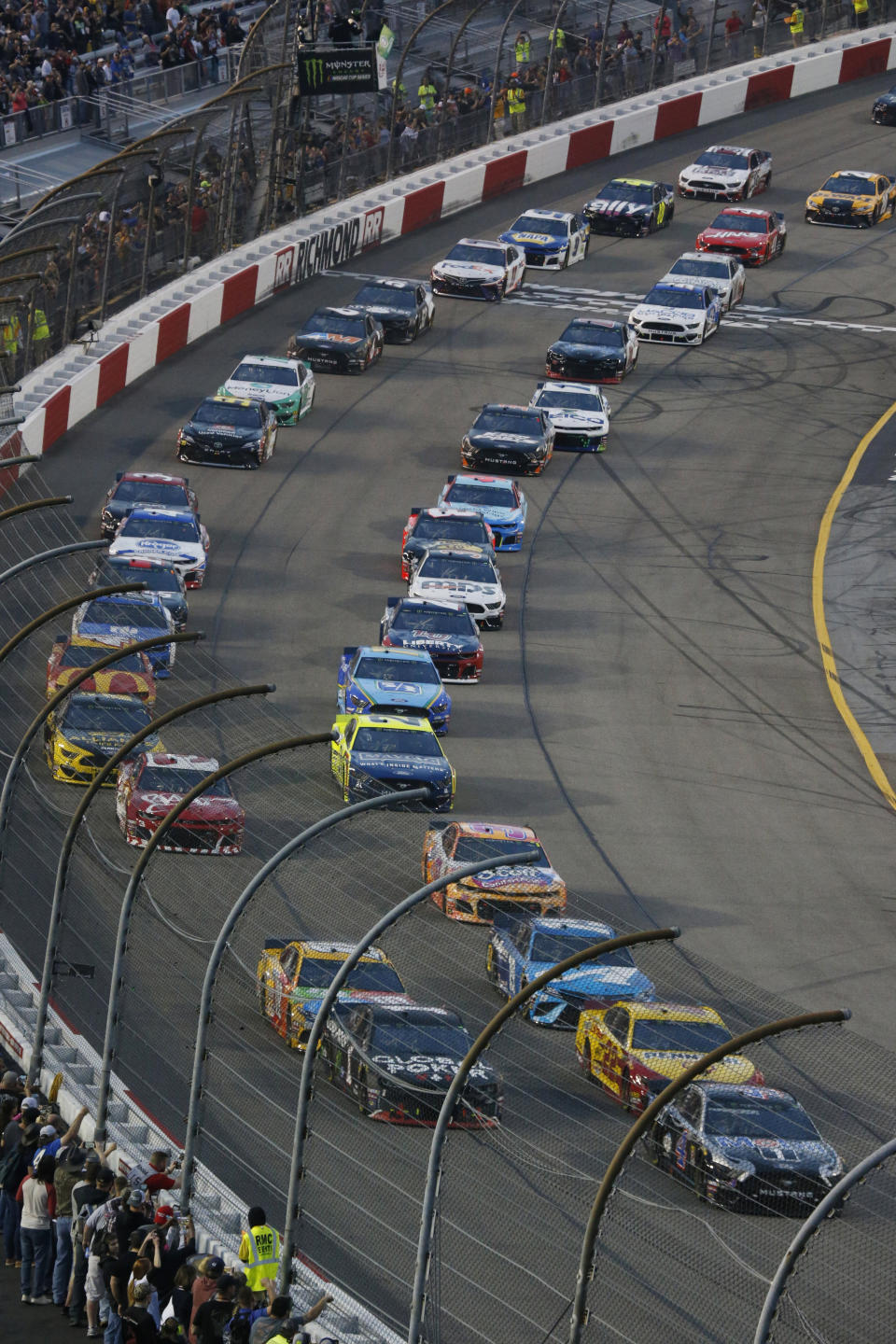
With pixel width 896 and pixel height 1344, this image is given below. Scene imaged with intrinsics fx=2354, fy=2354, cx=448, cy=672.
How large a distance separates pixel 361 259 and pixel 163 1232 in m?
36.6

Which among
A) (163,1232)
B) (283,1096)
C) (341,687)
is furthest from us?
(341,687)

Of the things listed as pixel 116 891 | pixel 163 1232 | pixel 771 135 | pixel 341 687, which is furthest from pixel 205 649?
pixel 771 135

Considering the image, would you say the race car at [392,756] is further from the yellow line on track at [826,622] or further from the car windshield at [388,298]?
the car windshield at [388,298]

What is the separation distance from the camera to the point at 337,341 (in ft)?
145

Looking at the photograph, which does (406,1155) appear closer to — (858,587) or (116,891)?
(116,891)

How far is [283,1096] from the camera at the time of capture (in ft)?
56.5

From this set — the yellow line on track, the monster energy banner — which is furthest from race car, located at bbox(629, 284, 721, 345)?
the monster energy banner

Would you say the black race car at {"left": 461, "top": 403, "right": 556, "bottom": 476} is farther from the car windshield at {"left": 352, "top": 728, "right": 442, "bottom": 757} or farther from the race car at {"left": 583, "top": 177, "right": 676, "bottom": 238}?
the race car at {"left": 583, "top": 177, "right": 676, "bottom": 238}

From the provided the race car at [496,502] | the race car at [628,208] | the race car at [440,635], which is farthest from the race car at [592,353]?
the race car at [440,635]

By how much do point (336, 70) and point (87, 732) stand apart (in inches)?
1114

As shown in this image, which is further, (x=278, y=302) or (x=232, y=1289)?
(x=278, y=302)

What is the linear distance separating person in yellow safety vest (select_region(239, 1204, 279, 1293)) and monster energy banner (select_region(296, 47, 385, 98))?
112ft

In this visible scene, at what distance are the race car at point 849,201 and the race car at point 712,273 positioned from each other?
6.33 metres

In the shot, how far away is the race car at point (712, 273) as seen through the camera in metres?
47.6
